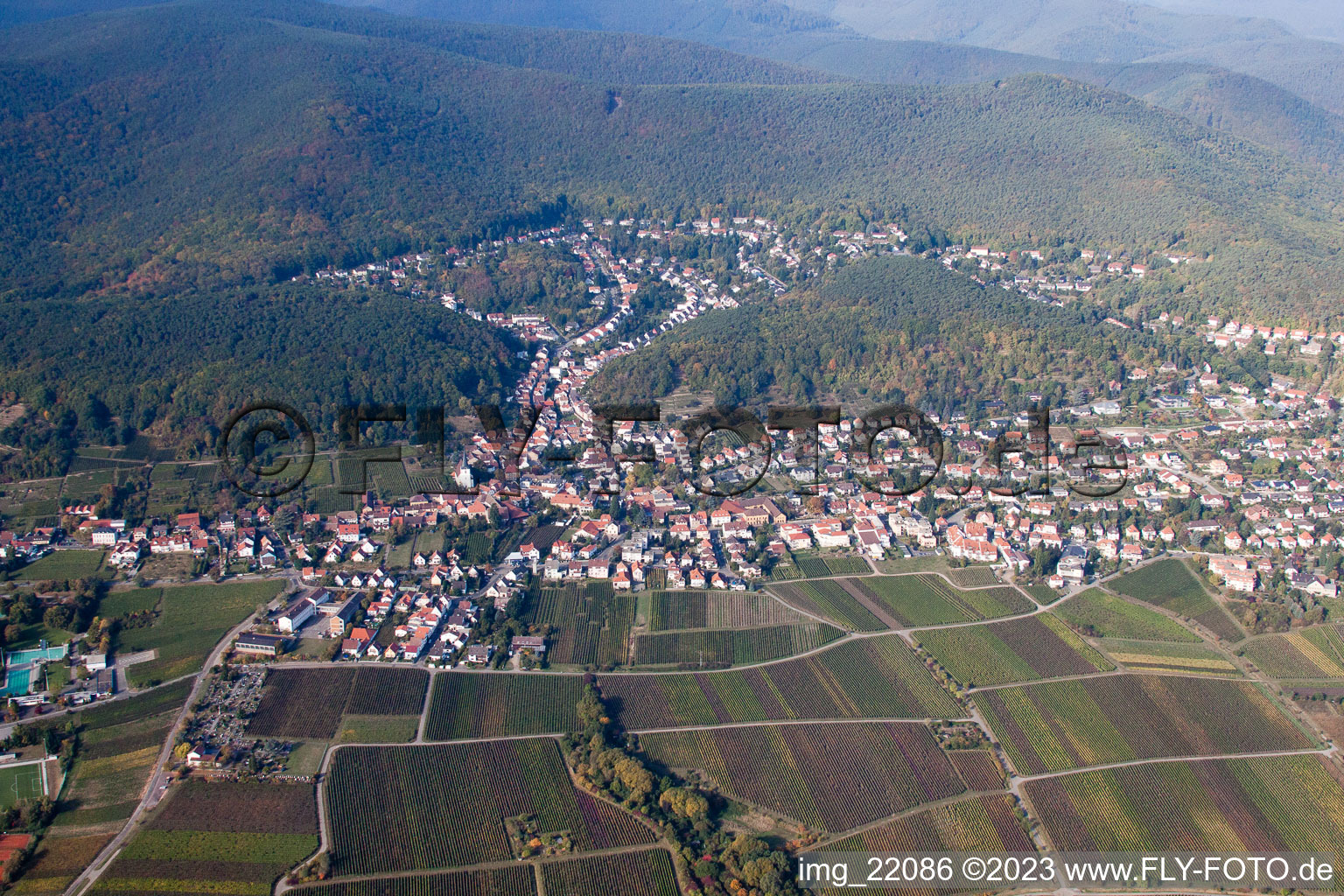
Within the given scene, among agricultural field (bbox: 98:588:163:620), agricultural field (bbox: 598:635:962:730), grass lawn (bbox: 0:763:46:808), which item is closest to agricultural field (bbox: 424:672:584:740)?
agricultural field (bbox: 598:635:962:730)

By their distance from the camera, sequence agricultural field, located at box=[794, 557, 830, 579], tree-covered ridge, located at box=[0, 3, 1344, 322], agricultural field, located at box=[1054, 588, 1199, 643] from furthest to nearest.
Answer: tree-covered ridge, located at box=[0, 3, 1344, 322], agricultural field, located at box=[794, 557, 830, 579], agricultural field, located at box=[1054, 588, 1199, 643]

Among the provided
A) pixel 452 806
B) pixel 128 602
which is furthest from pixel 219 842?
pixel 128 602

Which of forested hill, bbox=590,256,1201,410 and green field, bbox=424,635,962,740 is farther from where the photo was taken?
forested hill, bbox=590,256,1201,410

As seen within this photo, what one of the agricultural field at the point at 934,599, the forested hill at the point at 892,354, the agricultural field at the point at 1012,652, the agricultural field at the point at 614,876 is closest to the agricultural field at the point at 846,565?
the agricultural field at the point at 934,599

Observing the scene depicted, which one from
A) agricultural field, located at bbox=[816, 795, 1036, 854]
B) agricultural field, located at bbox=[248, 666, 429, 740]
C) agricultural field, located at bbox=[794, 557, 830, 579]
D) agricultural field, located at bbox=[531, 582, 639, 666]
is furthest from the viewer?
agricultural field, located at bbox=[794, 557, 830, 579]

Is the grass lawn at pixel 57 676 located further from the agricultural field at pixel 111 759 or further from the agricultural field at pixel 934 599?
the agricultural field at pixel 934 599

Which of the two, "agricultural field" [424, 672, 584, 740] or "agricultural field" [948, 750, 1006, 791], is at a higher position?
"agricultural field" [948, 750, 1006, 791]

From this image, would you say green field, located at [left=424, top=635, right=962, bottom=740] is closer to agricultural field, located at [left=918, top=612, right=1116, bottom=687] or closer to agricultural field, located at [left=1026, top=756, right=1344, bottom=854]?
agricultural field, located at [left=918, top=612, right=1116, bottom=687]

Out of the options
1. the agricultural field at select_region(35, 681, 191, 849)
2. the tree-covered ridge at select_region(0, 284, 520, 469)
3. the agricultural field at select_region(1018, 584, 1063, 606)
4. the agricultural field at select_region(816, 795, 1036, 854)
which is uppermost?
the tree-covered ridge at select_region(0, 284, 520, 469)
